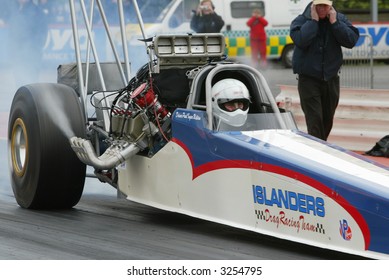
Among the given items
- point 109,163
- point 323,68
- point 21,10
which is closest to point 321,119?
point 323,68

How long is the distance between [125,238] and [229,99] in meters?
1.31

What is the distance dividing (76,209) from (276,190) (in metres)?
2.74

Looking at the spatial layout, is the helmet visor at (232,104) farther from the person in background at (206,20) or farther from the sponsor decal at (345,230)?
the person in background at (206,20)

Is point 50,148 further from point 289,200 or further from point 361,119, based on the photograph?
point 361,119

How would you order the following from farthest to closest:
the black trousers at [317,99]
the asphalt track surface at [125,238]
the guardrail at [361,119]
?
the guardrail at [361,119]
the black trousers at [317,99]
the asphalt track surface at [125,238]

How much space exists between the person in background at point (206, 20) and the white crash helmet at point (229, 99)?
13287 millimetres

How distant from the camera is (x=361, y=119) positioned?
12922 mm

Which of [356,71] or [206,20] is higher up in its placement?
[206,20]

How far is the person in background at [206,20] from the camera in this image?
21.5m

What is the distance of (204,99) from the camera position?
844 centimetres

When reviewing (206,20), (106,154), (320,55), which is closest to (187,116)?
(106,154)

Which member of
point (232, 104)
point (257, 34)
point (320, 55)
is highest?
point (232, 104)

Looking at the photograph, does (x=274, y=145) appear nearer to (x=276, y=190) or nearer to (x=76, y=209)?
(x=276, y=190)

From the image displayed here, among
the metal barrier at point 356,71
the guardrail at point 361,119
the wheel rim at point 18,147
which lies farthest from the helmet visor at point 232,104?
the metal barrier at point 356,71
